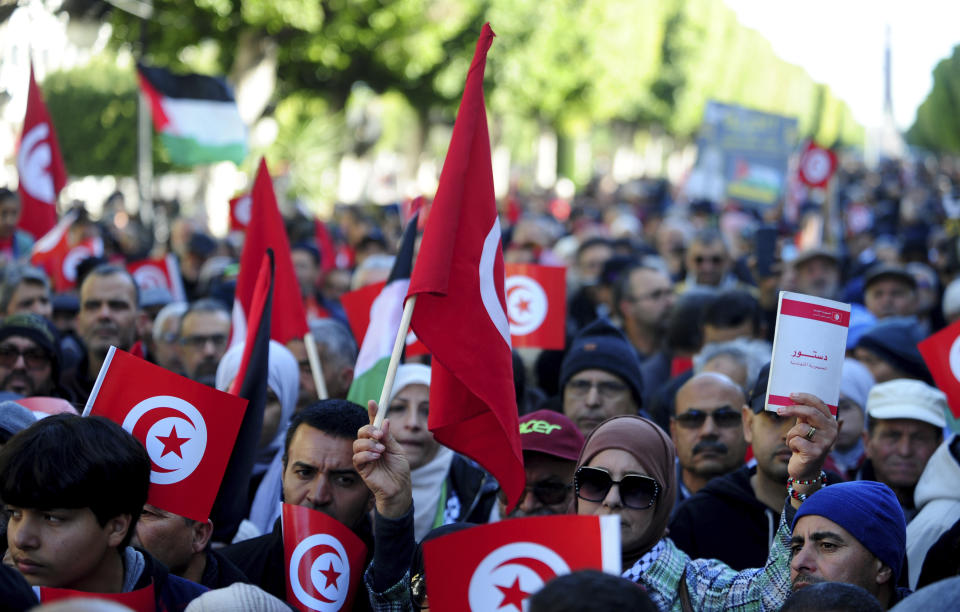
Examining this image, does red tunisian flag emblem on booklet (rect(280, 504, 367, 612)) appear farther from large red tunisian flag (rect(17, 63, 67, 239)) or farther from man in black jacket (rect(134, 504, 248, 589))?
large red tunisian flag (rect(17, 63, 67, 239))

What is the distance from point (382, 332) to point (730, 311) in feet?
7.69

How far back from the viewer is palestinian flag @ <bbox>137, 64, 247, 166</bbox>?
1221 centimetres

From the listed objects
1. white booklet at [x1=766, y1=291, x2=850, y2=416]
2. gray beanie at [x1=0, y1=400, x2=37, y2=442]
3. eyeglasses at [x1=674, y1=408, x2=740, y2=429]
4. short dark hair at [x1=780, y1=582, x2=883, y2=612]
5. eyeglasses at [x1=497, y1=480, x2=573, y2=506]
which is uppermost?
white booklet at [x1=766, y1=291, x2=850, y2=416]

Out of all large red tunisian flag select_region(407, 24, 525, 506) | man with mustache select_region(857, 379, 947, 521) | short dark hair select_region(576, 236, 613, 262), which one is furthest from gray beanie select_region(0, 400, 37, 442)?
short dark hair select_region(576, 236, 613, 262)

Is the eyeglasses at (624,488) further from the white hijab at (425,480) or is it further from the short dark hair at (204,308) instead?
the short dark hair at (204,308)

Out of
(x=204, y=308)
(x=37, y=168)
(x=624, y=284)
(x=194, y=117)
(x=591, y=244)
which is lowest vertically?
(x=204, y=308)

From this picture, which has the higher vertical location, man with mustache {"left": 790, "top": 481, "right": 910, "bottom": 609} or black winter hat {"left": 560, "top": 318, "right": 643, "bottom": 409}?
black winter hat {"left": 560, "top": 318, "right": 643, "bottom": 409}

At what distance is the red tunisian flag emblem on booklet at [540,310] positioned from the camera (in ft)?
21.7

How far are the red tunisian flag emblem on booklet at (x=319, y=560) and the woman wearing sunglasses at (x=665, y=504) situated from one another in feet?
2.41

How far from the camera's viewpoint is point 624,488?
366cm

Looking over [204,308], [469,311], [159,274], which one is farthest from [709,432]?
[159,274]

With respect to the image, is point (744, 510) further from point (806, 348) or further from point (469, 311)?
point (469, 311)

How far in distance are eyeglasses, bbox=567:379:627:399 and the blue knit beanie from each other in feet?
7.22

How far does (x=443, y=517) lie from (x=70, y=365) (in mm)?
2764
